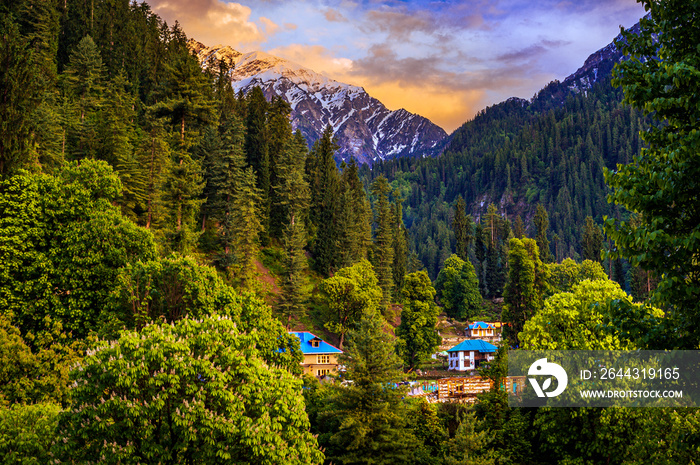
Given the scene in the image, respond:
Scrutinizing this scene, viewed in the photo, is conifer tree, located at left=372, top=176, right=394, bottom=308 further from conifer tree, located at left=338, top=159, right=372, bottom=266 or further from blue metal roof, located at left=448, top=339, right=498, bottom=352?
blue metal roof, located at left=448, top=339, right=498, bottom=352

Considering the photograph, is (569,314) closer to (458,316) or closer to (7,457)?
(7,457)

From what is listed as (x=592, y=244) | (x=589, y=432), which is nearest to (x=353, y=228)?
(x=589, y=432)

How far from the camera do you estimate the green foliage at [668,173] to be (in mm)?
8742

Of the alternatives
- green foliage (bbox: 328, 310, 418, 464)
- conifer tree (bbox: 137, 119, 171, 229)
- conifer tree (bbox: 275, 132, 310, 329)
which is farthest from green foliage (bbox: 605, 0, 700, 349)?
conifer tree (bbox: 275, 132, 310, 329)

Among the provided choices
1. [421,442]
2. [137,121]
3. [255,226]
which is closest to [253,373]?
[421,442]

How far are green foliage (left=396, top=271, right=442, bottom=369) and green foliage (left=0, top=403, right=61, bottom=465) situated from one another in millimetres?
50788

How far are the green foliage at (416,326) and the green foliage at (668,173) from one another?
55.8 metres

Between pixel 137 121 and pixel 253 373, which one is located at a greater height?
pixel 137 121

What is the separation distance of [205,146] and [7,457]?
5533 cm

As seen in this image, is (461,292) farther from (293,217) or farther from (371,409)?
(371,409)

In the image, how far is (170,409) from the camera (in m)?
14.6

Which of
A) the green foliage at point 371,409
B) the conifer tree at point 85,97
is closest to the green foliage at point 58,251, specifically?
the green foliage at point 371,409

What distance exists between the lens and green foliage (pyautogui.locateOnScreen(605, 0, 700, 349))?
8742 millimetres

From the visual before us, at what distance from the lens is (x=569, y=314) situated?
28250 millimetres
